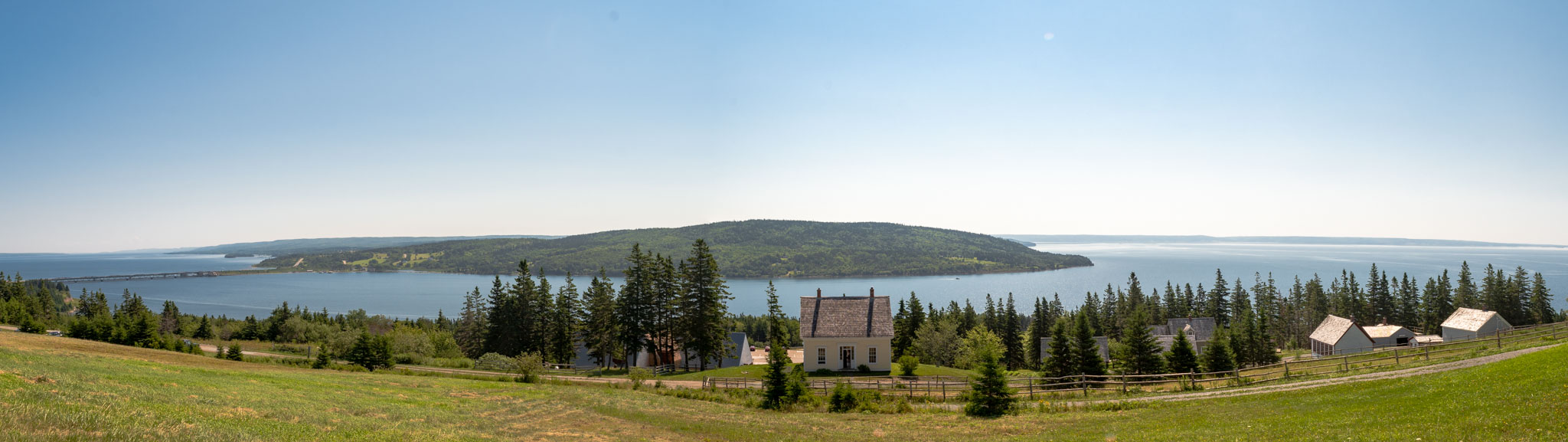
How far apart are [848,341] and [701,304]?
1157cm

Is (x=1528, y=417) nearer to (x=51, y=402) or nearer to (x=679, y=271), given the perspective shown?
(x=51, y=402)

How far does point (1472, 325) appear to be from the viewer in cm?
5694

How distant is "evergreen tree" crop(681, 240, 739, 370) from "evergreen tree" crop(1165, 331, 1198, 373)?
95.4 ft

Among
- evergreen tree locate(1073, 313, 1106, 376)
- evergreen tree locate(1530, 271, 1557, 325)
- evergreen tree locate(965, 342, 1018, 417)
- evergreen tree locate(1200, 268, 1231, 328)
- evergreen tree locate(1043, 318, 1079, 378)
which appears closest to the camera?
evergreen tree locate(965, 342, 1018, 417)

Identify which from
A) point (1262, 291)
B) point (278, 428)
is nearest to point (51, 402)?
point (278, 428)

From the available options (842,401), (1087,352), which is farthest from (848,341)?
(842,401)

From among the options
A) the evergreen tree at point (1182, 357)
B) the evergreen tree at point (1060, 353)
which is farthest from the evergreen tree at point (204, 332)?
the evergreen tree at point (1182, 357)

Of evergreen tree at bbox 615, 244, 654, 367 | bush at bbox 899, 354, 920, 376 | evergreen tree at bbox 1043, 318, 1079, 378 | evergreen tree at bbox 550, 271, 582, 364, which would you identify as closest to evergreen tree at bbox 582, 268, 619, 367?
evergreen tree at bbox 550, 271, 582, 364

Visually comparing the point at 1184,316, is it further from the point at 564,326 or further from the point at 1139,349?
the point at 564,326

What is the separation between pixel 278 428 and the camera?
1276 centimetres

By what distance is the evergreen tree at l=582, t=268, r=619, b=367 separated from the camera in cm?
5200

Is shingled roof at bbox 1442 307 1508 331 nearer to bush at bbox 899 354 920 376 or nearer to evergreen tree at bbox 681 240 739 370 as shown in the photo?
bush at bbox 899 354 920 376

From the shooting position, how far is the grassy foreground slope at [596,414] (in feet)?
37.2

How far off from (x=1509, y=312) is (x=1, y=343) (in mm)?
124031
